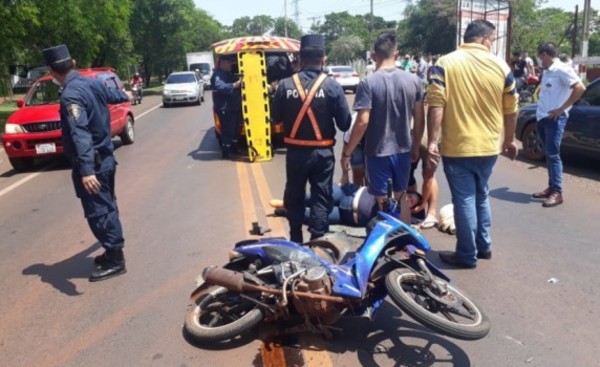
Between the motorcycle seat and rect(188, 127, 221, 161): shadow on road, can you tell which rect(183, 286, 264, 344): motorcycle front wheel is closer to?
the motorcycle seat

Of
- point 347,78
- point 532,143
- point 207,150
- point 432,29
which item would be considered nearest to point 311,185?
point 532,143

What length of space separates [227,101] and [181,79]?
15.7 metres

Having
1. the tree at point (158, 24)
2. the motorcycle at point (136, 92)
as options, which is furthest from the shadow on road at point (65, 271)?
the tree at point (158, 24)

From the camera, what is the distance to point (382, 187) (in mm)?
4777

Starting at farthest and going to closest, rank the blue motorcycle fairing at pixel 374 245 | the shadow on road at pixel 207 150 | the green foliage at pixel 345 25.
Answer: the green foliage at pixel 345 25, the shadow on road at pixel 207 150, the blue motorcycle fairing at pixel 374 245

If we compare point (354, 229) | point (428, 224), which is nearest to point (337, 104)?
point (354, 229)

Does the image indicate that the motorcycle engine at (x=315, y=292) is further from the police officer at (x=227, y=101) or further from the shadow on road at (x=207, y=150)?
the shadow on road at (x=207, y=150)

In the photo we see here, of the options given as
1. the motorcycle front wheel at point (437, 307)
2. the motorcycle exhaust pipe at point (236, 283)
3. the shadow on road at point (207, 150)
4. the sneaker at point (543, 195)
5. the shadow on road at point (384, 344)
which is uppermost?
the motorcycle exhaust pipe at point (236, 283)

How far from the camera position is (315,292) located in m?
3.28

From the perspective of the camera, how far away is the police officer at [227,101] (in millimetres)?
9828

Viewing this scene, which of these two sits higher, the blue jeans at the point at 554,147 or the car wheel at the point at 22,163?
the blue jeans at the point at 554,147

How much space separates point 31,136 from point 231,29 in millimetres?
125360

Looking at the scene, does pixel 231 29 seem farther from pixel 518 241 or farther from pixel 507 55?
pixel 518 241

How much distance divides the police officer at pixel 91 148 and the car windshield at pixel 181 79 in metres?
20.2
